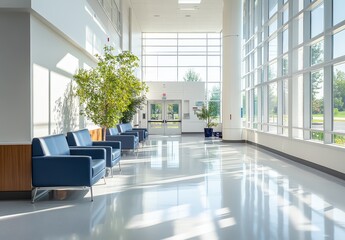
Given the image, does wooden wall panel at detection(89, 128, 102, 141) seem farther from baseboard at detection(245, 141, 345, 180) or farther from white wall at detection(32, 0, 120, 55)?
baseboard at detection(245, 141, 345, 180)

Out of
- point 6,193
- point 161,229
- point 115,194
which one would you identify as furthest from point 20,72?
point 161,229

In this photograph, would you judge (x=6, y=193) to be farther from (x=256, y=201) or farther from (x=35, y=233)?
(x=256, y=201)

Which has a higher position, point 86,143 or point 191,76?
point 191,76

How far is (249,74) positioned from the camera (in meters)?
16.5

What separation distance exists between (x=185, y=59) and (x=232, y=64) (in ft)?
28.5

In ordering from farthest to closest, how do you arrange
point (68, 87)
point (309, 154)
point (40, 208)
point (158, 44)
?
point (158, 44), point (309, 154), point (68, 87), point (40, 208)

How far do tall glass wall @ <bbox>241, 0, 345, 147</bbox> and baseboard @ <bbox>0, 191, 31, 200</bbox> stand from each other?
6.11 m

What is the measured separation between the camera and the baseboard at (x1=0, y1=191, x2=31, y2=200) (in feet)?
18.5

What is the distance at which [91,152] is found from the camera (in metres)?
6.78

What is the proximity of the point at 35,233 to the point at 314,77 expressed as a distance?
7840mm

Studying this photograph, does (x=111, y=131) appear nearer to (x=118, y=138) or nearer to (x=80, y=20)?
(x=118, y=138)

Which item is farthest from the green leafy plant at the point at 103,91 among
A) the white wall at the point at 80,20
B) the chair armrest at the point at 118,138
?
the chair armrest at the point at 118,138

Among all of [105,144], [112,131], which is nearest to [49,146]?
[105,144]

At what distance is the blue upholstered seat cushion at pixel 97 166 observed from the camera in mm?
5809
